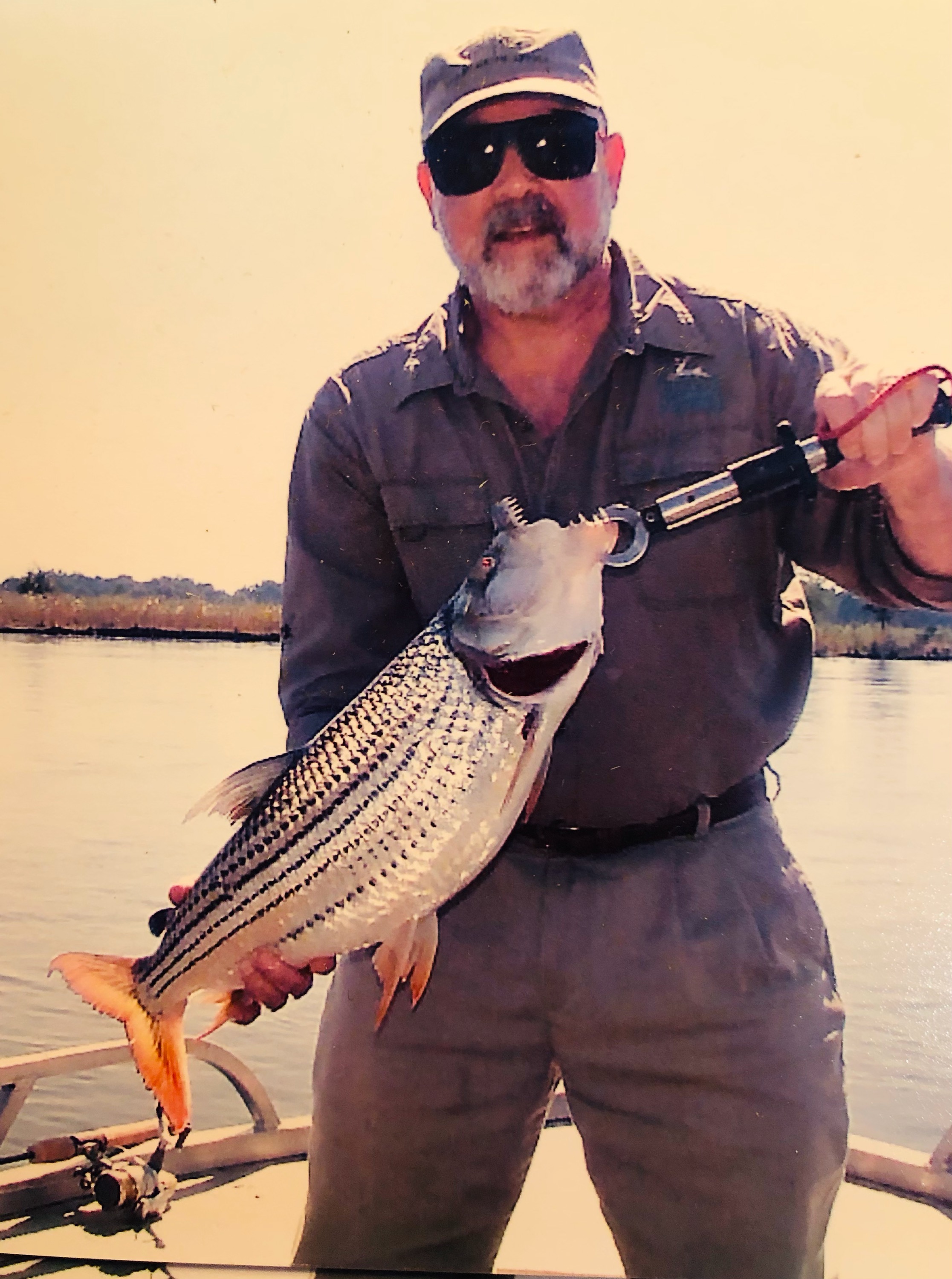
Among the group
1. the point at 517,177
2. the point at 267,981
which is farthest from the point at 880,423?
the point at 267,981

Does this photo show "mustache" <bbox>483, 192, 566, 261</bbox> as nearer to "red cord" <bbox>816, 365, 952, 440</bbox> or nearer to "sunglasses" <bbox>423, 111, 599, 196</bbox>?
"sunglasses" <bbox>423, 111, 599, 196</bbox>

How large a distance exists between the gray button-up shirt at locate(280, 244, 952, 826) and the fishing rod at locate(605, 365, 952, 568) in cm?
5

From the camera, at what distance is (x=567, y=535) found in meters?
1.88

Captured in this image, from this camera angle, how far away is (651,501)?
89.0 inches

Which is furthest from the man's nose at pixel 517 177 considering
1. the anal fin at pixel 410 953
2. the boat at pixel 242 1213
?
the boat at pixel 242 1213

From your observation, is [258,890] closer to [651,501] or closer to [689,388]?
[651,501]

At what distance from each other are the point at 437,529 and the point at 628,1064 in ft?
3.68

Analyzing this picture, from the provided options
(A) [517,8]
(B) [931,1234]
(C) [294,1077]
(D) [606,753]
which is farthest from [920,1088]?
(A) [517,8]

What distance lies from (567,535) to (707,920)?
844 mm

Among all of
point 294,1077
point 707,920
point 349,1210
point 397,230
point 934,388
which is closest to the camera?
point 934,388

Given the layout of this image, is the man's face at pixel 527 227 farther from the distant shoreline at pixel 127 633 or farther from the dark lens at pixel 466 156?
the distant shoreline at pixel 127 633

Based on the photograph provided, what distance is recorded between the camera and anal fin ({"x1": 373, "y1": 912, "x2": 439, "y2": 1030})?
6.93ft

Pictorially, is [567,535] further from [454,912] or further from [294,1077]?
[294,1077]

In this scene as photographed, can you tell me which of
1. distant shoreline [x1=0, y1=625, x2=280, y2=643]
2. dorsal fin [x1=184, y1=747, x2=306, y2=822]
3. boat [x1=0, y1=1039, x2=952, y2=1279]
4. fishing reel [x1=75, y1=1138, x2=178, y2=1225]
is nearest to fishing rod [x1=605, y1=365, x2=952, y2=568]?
dorsal fin [x1=184, y1=747, x2=306, y2=822]
